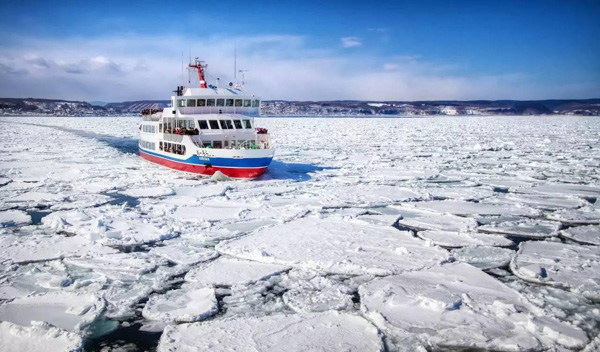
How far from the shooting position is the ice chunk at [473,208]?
9719 mm

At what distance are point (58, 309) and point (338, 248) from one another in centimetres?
435

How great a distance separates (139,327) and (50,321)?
106cm

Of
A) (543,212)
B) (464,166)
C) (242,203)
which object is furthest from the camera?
(464,166)

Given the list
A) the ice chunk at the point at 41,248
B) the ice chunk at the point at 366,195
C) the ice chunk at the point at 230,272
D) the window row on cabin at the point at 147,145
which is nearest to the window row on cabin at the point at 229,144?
the window row on cabin at the point at 147,145

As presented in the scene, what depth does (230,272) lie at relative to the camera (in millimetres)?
6133

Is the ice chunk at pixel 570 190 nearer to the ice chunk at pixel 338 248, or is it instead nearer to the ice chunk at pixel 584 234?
the ice chunk at pixel 584 234

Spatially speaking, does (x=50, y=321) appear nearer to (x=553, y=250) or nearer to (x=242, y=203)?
Answer: (x=242, y=203)

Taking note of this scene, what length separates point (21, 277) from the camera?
5.84 m

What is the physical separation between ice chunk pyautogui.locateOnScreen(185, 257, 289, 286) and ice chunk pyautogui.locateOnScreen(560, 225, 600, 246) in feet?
18.9

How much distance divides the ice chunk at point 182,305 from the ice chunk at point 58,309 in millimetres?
643

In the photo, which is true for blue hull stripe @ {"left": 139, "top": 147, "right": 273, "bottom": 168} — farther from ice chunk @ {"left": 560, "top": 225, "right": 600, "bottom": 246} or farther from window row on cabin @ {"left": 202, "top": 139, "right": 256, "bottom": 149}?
ice chunk @ {"left": 560, "top": 225, "right": 600, "bottom": 246}

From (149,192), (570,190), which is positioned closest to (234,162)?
(149,192)

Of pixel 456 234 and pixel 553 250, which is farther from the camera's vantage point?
pixel 456 234

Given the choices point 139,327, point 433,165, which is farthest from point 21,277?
point 433,165
